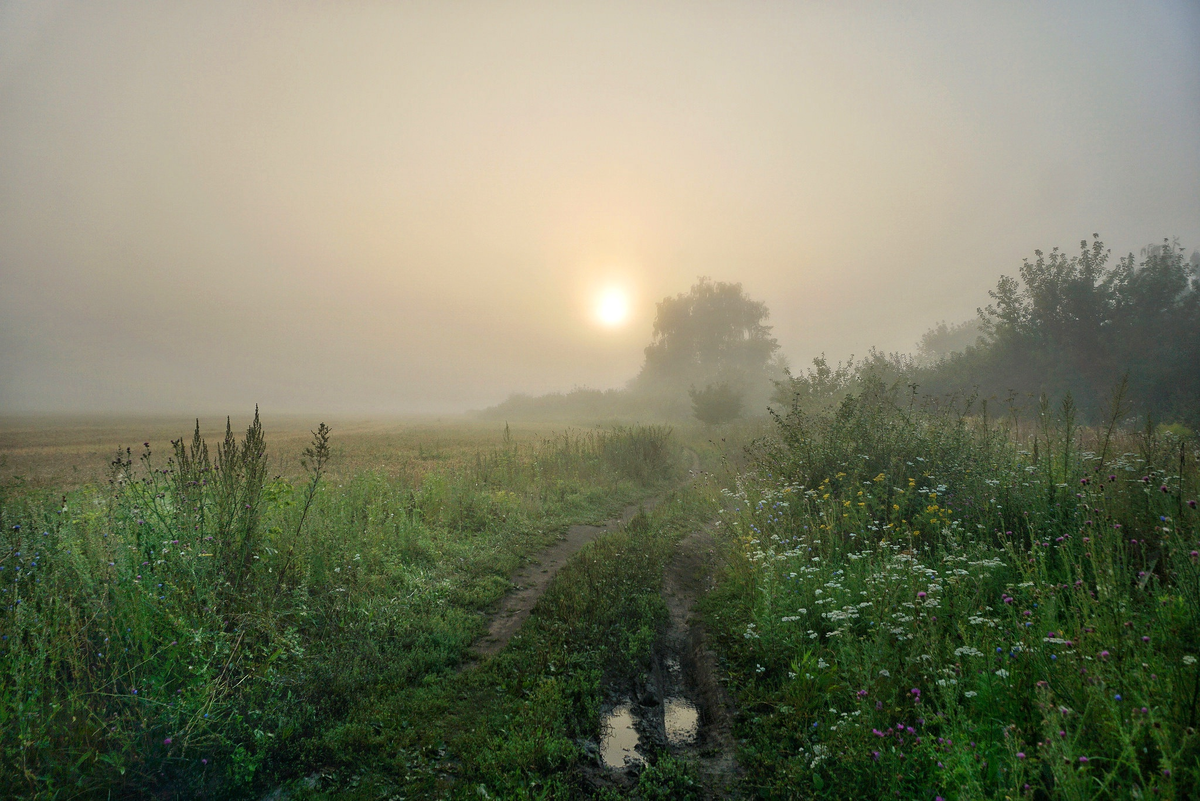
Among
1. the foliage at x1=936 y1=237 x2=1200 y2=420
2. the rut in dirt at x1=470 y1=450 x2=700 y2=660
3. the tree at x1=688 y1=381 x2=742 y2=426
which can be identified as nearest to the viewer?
the rut in dirt at x1=470 y1=450 x2=700 y2=660

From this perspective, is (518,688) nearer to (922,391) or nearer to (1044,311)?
(1044,311)

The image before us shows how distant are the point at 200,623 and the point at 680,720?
185 inches

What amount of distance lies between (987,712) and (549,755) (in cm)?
328

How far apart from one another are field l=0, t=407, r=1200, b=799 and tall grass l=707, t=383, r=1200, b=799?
3cm

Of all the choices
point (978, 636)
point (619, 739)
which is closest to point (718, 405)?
point (978, 636)

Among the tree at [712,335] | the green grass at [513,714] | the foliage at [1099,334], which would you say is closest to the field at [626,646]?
the green grass at [513,714]

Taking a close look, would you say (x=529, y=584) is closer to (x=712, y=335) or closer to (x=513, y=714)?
(x=513, y=714)

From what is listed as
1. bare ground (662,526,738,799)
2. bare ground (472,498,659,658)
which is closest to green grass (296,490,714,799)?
bare ground (472,498,659,658)

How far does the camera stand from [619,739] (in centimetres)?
439

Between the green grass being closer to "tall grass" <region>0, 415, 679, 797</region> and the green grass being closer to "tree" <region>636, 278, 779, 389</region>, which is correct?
"tall grass" <region>0, 415, 679, 797</region>

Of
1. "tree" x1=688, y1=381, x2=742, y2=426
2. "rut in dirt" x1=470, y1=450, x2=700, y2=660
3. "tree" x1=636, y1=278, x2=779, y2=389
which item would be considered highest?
"tree" x1=636, y1=278, x2=779, y2=389

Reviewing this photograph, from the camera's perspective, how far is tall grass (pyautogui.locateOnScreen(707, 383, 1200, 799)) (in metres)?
2.66

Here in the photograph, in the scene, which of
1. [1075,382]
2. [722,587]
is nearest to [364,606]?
[722,587]

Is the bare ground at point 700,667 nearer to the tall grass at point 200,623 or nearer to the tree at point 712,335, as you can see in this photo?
the tall grass at point 200,623
